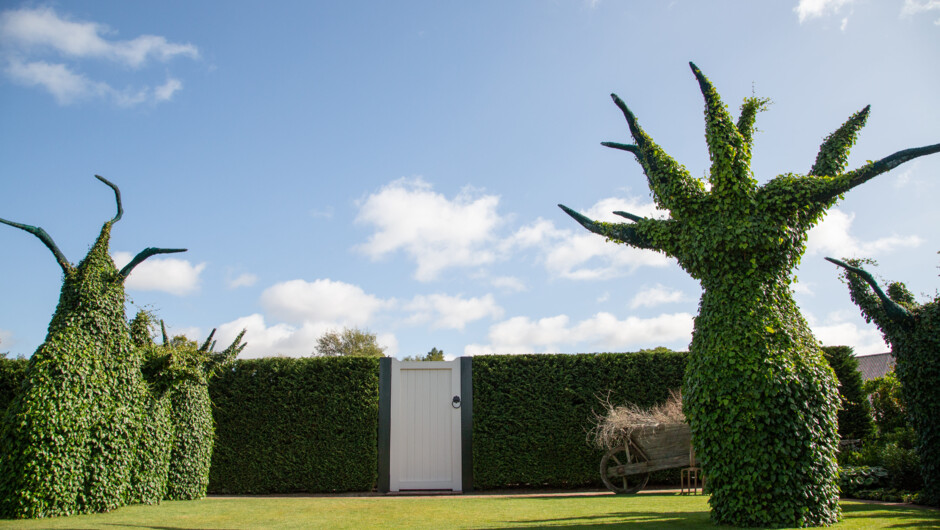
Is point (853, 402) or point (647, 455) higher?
point (853, 402)

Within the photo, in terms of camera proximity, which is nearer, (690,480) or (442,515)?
(442,515)

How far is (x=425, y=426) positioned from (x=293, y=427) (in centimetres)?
248

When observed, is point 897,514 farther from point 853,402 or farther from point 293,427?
point 293,427

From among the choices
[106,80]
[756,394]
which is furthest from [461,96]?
[756,394]

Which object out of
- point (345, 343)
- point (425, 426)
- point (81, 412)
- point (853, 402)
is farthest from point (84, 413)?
point (345, 343)

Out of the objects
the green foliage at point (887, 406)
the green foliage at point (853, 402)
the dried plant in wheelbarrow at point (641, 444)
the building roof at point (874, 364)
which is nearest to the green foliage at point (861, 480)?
the dried plant in wheelbarrow at point (641, 444)

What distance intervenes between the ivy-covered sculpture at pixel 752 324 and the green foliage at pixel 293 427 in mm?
6774

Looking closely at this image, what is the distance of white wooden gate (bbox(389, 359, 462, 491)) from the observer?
10492 mm

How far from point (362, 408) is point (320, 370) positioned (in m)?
1.09

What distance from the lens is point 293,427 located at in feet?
33.7

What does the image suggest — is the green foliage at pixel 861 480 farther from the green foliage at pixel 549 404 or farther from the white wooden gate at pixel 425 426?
the white wooden gate at pixel 425 426

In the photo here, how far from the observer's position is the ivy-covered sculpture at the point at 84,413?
5988 mm

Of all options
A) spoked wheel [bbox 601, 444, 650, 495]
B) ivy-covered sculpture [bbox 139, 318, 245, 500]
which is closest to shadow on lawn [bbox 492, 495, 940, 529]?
spoked wheel [bbox 601, 444, 650, 495]

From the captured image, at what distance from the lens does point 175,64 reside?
25.7 feet
